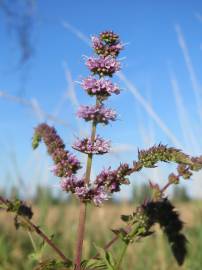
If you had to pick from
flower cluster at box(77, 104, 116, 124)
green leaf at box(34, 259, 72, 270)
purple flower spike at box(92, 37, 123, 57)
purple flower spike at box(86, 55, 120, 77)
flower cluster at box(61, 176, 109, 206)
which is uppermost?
purple flower spike at box(92, 37, 123, 57)

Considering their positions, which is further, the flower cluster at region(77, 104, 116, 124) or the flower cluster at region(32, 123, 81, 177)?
the flower cluster at region(32, 123, 81, 177)

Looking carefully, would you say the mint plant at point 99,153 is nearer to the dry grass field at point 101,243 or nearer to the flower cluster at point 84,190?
the flower cluster at point 84,190

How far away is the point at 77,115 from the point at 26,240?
17.4ft

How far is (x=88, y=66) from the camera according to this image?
2275 mm

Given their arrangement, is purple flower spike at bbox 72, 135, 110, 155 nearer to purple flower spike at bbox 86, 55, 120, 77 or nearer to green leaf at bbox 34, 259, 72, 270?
purple flower spike at bbox 86, 55, 120, 77

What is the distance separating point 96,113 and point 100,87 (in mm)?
106

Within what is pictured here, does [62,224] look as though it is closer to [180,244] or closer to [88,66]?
[180,244]

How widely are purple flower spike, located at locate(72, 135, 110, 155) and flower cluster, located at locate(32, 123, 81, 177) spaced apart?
0.15 metres

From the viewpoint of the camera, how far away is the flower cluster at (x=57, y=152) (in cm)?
238

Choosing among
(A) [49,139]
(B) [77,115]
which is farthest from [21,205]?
(B) [77,115]

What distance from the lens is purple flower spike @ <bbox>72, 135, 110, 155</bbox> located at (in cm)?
223

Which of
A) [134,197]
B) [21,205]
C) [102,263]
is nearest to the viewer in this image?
[102,263]

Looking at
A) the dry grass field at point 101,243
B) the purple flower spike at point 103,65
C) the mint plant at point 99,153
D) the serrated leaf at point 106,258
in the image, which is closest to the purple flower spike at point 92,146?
the mint plant at point 99,153

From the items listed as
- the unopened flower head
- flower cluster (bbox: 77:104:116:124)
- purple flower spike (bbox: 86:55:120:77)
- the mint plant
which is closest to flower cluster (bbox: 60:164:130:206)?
the mint plant
